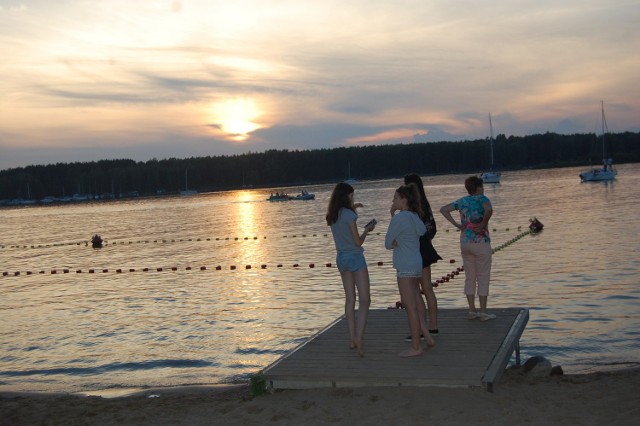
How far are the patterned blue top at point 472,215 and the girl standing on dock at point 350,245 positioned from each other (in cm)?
192

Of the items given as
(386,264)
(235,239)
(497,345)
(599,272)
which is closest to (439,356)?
(497,345)

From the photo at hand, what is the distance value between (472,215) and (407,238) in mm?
1809

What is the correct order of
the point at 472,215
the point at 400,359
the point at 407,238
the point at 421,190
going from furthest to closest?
1. the point at 472,215
2. the point at 421,190
3. the point at 400,359
4. the point at 407,238

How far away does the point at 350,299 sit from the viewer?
9.21m

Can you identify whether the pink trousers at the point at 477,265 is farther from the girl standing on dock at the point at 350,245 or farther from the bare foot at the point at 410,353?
the girl standing on dock at the point at 350,245

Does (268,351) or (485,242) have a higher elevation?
(485,242)

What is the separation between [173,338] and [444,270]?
1048 centimetres

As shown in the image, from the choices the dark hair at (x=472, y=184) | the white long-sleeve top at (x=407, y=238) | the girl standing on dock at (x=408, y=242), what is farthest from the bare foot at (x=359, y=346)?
the dark hair at (x=472, y=184)

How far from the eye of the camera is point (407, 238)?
888 cm

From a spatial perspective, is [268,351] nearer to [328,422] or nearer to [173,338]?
[173,338]

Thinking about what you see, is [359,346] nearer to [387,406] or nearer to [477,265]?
[387,406]

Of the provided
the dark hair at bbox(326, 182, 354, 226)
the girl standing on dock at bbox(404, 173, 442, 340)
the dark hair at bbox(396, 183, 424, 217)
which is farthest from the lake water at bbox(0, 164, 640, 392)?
the dark hair at bbox(326, 182, 354, 226)

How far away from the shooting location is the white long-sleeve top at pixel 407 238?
348 inches

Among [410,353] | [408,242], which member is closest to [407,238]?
[408,242]
